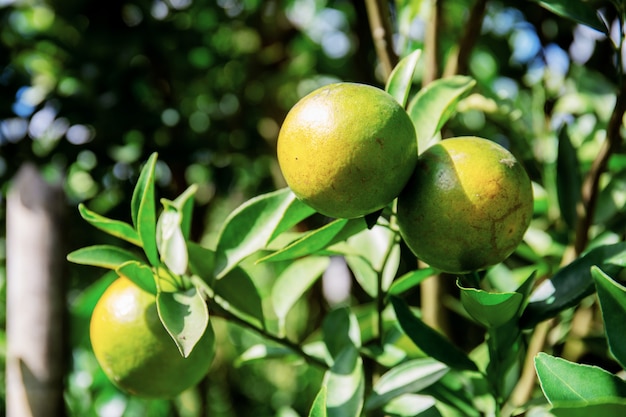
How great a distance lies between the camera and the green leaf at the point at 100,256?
726 mm

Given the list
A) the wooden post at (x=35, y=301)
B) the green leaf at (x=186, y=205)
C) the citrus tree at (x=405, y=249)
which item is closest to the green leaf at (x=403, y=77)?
the citrus tree at (x=405, y=249)

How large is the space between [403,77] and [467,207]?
0.19 meters

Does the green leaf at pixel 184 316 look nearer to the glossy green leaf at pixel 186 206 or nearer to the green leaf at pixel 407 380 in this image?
the glossy green leaf at pixel 186 206

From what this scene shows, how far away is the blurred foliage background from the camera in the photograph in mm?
1211

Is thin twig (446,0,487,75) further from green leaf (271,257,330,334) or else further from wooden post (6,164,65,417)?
wooden post (6,164,65,417)

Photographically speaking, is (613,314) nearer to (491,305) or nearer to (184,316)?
(491,305)

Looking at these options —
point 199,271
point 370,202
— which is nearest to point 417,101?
point 370,202

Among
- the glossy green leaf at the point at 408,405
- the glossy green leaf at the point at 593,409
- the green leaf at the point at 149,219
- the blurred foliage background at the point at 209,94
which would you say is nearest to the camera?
the glossy green leaf at the point at 593,409

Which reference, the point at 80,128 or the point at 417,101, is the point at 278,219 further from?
the point at 80,128

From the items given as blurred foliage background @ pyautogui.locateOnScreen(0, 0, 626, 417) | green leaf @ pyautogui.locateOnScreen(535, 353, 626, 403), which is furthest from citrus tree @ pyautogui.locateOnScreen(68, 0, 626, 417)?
blurred foliage background @ pyautogui.locateOnScreen(0, 0, 626, 417)

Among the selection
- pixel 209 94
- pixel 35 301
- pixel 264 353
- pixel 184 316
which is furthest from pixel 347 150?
pixel 209 94

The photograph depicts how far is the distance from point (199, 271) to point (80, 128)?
780 millimetres

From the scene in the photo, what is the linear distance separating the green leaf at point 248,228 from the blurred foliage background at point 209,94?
1.21 feet

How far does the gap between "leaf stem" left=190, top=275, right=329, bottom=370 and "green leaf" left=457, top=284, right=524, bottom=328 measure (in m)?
0.27
